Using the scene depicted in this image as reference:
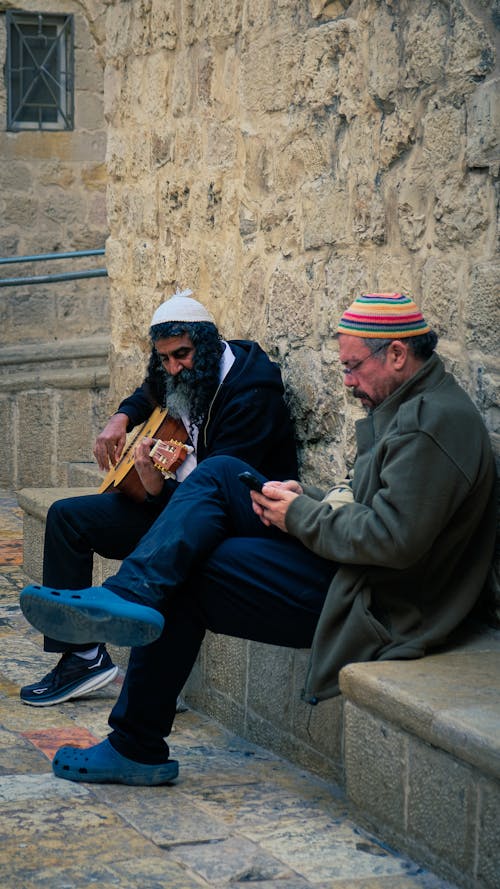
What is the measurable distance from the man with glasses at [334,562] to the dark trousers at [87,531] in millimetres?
864

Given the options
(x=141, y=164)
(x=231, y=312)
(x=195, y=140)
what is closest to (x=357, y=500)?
(x=231, y=312)

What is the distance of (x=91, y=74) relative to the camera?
33.5 feet

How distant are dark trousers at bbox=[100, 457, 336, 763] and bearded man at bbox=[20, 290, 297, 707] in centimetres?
73

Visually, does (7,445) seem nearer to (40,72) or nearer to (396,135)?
(40,72)

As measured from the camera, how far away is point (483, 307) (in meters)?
3.47

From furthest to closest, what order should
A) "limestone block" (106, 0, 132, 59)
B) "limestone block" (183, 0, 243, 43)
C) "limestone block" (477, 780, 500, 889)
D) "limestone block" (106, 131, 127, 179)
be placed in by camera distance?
"limestone block" (106, 131, 127, 179)
"limestone block" (106, 0, 132, 59)
"limestone block" (183, 0, 243, 43)
"limestone block" (477, 780, 500, 889)

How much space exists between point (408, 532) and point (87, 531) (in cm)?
166

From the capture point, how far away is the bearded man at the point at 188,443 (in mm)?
4336

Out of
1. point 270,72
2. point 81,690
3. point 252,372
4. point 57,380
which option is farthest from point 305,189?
point 57,380

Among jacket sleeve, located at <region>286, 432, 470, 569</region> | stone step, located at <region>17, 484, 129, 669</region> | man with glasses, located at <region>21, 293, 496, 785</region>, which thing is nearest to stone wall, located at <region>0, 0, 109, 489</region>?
stone step, located at <region>17, 484, 129, 669</region>

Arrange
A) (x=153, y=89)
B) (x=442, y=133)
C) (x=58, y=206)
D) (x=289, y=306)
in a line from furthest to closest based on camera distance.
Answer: (x=58, y=206)
(x=153, y=89)
(x=289, y=306)
(x=442, y=133)

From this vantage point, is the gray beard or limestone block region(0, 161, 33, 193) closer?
the gray beard

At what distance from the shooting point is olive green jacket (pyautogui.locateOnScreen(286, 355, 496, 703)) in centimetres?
316

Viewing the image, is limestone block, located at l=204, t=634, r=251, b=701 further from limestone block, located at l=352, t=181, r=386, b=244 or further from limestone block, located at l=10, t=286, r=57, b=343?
limestone block, located at l=10, t=286, r=57, b=343
